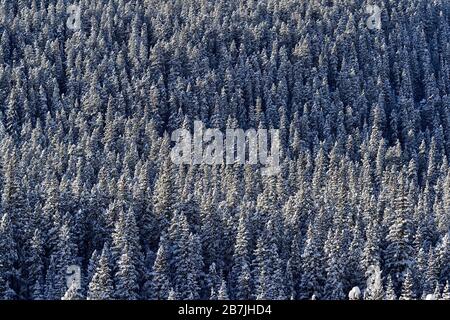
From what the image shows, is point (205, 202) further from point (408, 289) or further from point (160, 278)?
point (408, 289)

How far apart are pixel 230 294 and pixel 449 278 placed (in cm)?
2391

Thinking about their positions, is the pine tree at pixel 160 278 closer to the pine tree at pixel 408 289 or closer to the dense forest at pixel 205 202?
the dense forest at pixel 205 202

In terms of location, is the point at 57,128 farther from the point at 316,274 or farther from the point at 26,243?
the point at 316,274

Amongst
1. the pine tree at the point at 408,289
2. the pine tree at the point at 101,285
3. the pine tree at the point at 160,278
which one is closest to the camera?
the pine tree at the point at 101,285

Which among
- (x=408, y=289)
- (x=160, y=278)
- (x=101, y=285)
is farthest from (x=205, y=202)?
(x=408, y=289)

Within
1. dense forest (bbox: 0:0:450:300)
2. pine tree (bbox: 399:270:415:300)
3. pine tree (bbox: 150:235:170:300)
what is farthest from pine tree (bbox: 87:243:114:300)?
pine tree (bbox: 399:270:415:300)

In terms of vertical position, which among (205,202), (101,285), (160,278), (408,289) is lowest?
(408,289)

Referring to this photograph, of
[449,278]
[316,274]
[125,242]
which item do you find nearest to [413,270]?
[449,278]

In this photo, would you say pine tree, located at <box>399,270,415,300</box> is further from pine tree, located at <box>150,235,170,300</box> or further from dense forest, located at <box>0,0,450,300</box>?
pine tree, located at <box>150,235,170,300</box>

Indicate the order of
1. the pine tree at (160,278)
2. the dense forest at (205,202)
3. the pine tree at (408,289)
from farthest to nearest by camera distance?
the dense forest at (205,202) → the pine tree at (408,289) → the pine tree at (160,278)

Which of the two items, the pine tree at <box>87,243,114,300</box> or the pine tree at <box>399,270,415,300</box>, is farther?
the pine tree at <box>399,270,415,300</box>

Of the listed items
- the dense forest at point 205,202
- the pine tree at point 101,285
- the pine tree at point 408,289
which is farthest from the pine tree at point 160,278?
the pine tree at point 408,289

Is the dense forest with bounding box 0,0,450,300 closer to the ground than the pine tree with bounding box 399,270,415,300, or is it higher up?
higher up

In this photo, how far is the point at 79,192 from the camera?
10119 cm
